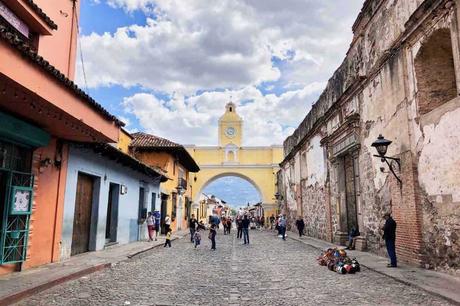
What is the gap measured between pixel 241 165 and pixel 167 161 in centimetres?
2038

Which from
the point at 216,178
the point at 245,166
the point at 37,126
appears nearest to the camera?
the point at 37,126

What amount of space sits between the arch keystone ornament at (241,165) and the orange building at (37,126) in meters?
32.4

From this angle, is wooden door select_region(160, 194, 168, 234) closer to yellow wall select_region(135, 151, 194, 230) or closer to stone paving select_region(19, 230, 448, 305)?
yellow wall select_region(135, 151, 194, 230)

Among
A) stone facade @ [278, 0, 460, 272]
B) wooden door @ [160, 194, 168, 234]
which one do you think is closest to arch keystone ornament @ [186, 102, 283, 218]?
wooden door @ [160, 194, 168, 234]

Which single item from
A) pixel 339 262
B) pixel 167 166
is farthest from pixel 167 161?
pixel 339 262

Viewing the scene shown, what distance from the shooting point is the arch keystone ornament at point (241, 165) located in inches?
1649

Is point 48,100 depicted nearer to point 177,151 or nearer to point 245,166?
point 177,151

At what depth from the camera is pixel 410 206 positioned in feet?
27.1

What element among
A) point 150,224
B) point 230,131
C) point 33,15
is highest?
point 230,131

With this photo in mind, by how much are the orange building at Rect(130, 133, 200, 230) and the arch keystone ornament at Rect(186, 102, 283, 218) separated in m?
14.0

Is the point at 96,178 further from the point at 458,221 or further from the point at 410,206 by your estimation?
the point at 458,221

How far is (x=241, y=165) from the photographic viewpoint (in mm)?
42562

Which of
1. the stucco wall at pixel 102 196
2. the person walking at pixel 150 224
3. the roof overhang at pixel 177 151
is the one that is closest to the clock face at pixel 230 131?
the roof overhang at pixel 177 151

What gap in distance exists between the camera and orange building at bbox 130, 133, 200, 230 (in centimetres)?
2228
